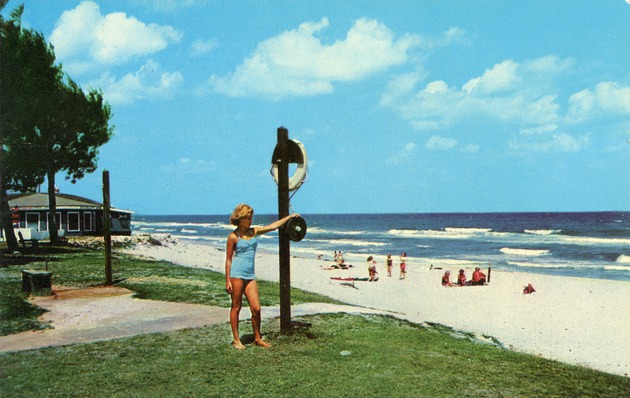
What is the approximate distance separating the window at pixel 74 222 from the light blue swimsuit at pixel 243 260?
38986 millimetres

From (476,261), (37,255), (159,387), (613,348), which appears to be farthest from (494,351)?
(476,261)

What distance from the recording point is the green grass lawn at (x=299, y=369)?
5.13m

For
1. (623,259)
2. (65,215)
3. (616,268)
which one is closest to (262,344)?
(616,268)

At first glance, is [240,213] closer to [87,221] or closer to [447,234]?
[87,221]

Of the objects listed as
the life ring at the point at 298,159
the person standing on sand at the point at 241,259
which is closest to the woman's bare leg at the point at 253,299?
the person standing on sand at the point at 241,259

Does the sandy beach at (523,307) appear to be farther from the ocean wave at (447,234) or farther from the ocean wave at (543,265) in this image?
the ocean wave at (447,234)

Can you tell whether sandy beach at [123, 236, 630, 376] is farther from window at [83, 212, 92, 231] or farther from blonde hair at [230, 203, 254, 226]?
window at [83, 212, 92, 231]

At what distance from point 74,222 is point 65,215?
0.90m

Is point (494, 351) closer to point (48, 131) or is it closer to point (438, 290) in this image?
point (438, 290)

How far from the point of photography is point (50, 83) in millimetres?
25656

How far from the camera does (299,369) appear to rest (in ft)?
18.7

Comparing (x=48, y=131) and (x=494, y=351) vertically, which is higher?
(x=48, y=131)

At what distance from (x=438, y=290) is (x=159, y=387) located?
16.7 metres

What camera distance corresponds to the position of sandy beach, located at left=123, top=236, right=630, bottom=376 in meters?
10.8
